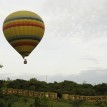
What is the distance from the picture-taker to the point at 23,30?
151 ft

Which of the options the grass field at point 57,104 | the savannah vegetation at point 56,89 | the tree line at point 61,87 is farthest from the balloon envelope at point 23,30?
the tree line at point 61,87

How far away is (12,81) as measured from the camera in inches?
3415

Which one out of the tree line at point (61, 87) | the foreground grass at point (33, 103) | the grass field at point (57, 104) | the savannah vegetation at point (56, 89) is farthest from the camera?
the tree line at point (61, 87)

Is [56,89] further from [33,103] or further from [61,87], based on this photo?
[33,103]

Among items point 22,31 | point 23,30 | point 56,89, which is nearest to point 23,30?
point 23,30

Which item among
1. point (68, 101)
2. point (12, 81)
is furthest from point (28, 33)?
point (12, 81)

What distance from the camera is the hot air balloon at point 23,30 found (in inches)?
1816

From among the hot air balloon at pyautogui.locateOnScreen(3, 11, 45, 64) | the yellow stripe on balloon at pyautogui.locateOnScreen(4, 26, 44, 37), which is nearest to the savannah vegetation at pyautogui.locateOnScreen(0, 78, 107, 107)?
the hot air balloon at pyautogui.locateOnScreen(3, 11, 45, 64)

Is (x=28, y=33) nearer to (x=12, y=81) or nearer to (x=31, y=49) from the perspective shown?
(x=31, y=49)

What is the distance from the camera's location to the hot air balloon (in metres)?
46.1

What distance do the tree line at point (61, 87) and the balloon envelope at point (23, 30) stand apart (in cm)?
3372

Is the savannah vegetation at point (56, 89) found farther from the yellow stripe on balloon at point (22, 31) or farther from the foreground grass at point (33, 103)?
the yellow stripe on balloon at point (22, 31)

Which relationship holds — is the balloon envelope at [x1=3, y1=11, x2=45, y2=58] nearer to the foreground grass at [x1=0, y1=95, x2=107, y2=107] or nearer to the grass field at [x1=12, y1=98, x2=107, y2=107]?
the foreground grass at [x1=0, y1=95, x2=107, y2=107]

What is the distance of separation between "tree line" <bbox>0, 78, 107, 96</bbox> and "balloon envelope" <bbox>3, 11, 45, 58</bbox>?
33.7 metres
